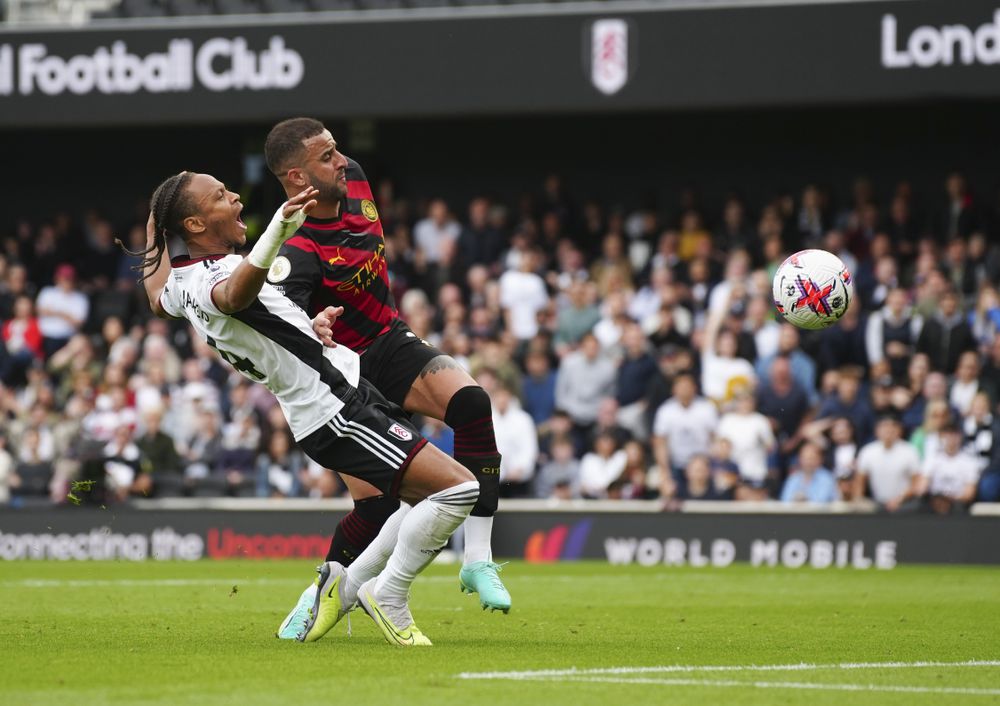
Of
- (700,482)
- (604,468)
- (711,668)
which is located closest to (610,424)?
(604,468)

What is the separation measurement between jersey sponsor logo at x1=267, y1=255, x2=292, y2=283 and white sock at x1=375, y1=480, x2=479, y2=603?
1176mm

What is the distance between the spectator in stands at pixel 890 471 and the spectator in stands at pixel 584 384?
2.72 m

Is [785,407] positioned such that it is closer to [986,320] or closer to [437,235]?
[986,320]

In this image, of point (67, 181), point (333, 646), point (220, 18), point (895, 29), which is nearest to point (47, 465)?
point (220, 18)

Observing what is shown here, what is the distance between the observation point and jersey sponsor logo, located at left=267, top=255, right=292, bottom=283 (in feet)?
25.0

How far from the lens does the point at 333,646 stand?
24.6 feet

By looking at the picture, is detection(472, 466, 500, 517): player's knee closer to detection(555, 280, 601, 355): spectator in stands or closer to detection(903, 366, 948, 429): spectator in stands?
detection(903, 366, 948, 429): spectator in stands

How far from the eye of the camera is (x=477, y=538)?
7.65 metres

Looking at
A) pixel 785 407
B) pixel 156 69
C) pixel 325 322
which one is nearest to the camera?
pixel 325 322

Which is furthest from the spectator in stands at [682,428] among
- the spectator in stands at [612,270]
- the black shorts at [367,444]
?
the black shorts at [367,444]

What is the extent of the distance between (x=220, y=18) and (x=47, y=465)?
5247mm

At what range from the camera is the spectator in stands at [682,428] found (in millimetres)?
15938

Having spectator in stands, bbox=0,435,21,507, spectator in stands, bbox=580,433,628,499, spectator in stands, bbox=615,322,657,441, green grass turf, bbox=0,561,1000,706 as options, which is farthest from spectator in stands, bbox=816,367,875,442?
spectator in stands, bbox=0,435,21,507

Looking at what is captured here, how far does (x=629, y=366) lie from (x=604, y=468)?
1.14 metres
